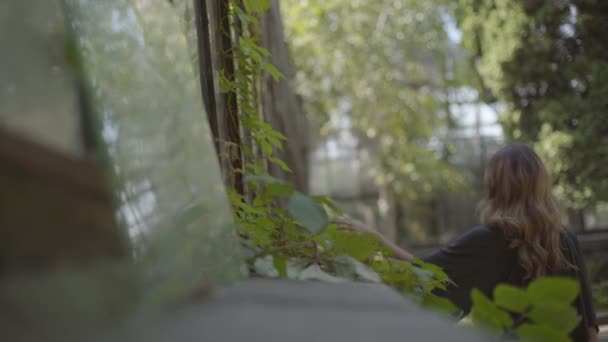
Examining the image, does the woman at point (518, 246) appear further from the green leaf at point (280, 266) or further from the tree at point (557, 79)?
the tree at point (557, 79)

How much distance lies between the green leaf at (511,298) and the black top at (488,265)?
188 centimetres

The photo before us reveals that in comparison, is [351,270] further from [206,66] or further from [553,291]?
[206,66]

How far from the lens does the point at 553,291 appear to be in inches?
32.9

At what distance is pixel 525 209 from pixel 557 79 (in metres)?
7.45

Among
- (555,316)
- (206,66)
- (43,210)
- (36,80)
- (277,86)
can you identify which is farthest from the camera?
(277,86)

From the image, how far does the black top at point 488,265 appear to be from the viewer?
2.72 meters

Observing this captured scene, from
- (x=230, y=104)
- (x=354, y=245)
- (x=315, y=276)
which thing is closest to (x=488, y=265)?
(x=230, y=104)

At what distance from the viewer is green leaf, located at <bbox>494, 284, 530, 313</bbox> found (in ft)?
2.79

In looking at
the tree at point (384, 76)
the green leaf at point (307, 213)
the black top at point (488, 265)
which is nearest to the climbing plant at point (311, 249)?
the green leaf at point (307, 213)

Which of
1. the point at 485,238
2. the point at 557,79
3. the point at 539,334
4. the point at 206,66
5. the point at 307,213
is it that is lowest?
the point at 485,238

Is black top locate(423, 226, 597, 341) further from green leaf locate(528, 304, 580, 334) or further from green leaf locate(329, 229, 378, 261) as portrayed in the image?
green leaf locate(528, 304, 580, 334)

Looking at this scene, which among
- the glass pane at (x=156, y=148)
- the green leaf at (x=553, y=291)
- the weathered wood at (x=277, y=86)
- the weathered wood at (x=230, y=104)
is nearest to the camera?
the glass pane at (x=156, y=148)

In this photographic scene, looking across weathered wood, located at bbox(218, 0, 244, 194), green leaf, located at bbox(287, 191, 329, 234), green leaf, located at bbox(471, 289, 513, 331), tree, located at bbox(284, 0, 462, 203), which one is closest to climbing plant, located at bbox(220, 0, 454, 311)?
green leaf, located at bbox(287, 191, 329, 234)

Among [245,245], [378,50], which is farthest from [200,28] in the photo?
[378,50]
